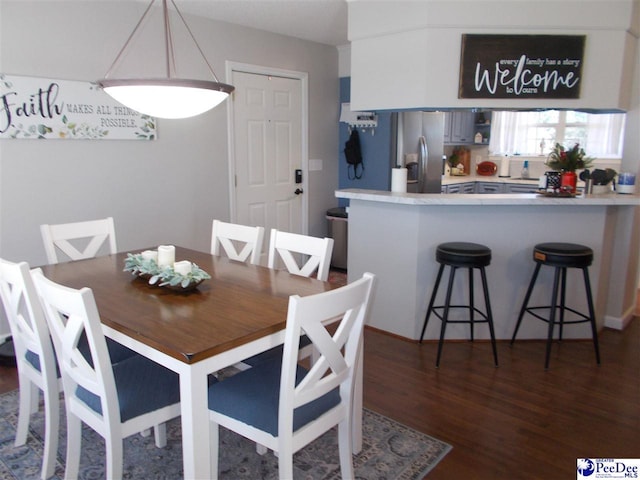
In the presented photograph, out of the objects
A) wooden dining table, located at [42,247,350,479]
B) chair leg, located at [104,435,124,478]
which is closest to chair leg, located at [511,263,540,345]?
wooden dining table, located at [42,247,350,479]

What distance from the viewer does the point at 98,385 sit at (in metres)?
1.70

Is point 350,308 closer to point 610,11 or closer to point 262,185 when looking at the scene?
point 610,11

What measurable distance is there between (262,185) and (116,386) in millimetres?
3133

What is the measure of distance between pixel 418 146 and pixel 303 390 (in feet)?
13.0

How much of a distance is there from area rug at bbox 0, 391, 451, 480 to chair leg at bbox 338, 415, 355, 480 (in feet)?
0.48

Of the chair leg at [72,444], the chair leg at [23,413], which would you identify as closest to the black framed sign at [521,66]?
the chair leg at [72,444]

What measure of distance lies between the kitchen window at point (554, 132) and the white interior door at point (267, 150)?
297 cm

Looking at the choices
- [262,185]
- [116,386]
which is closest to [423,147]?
[262,185]

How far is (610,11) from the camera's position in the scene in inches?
127

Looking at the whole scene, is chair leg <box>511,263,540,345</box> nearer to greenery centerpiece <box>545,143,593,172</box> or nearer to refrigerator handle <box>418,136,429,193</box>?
greenery centerpiece <box>545,143,593,172</box>

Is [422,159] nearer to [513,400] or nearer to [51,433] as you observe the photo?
[513,400]

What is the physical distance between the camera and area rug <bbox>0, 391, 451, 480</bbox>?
6.86ft

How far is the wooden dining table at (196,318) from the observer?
61.2 inches

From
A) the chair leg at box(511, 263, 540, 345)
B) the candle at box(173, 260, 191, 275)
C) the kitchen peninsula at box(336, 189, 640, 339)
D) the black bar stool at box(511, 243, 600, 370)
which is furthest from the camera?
the kitchen peninsula at box(336, 189, 640, 339)
